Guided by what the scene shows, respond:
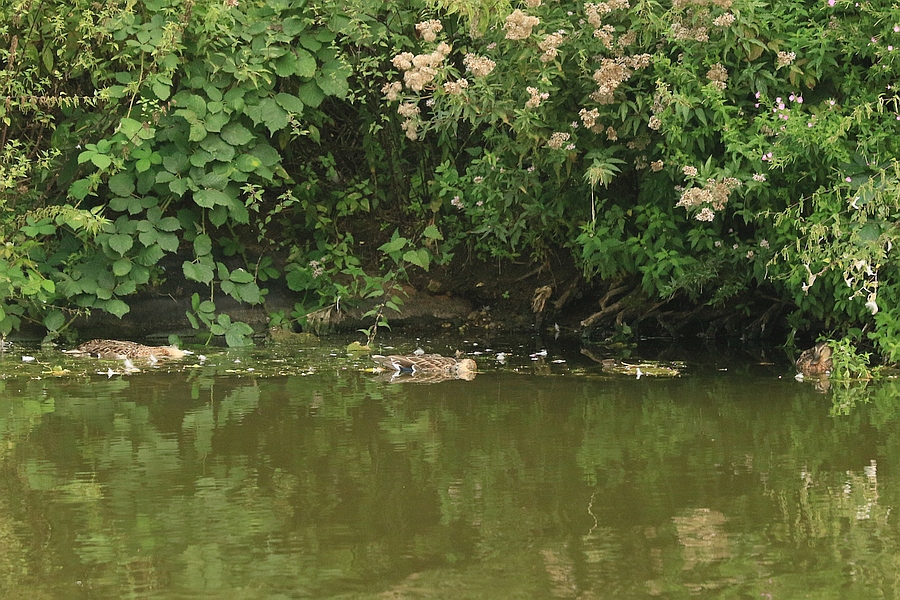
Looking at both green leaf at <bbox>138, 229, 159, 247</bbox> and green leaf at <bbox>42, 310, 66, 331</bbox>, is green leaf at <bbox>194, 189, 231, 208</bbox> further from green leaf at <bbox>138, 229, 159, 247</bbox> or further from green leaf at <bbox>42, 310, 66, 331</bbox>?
green leaf at <bbox>42, 310, 66, 331</bbox>

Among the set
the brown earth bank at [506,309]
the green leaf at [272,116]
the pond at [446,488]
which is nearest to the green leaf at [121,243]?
→ the brown earth bank at [506,309]

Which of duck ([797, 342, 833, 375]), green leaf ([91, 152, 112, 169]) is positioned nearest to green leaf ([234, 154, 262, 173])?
green leaf ([91, 152, 112, 169])

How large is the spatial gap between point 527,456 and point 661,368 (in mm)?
2781

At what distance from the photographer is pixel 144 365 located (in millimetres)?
7730

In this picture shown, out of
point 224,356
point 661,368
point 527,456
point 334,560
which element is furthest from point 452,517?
point 224,356

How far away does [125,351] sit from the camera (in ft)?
26.2

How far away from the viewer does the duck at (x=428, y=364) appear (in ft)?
24.4

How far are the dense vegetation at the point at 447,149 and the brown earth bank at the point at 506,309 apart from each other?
18cm

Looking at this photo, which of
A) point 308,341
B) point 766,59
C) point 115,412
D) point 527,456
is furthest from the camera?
point 308,341

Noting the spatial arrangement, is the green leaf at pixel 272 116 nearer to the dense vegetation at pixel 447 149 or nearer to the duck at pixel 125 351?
the dense vegetation at pixel 447 149

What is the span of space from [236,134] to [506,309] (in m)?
2.88

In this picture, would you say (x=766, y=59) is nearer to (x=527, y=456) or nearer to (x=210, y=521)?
(x=527, y=456)

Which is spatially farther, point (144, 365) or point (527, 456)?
point (144, 365)

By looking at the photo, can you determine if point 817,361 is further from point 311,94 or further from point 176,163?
point 176,163
